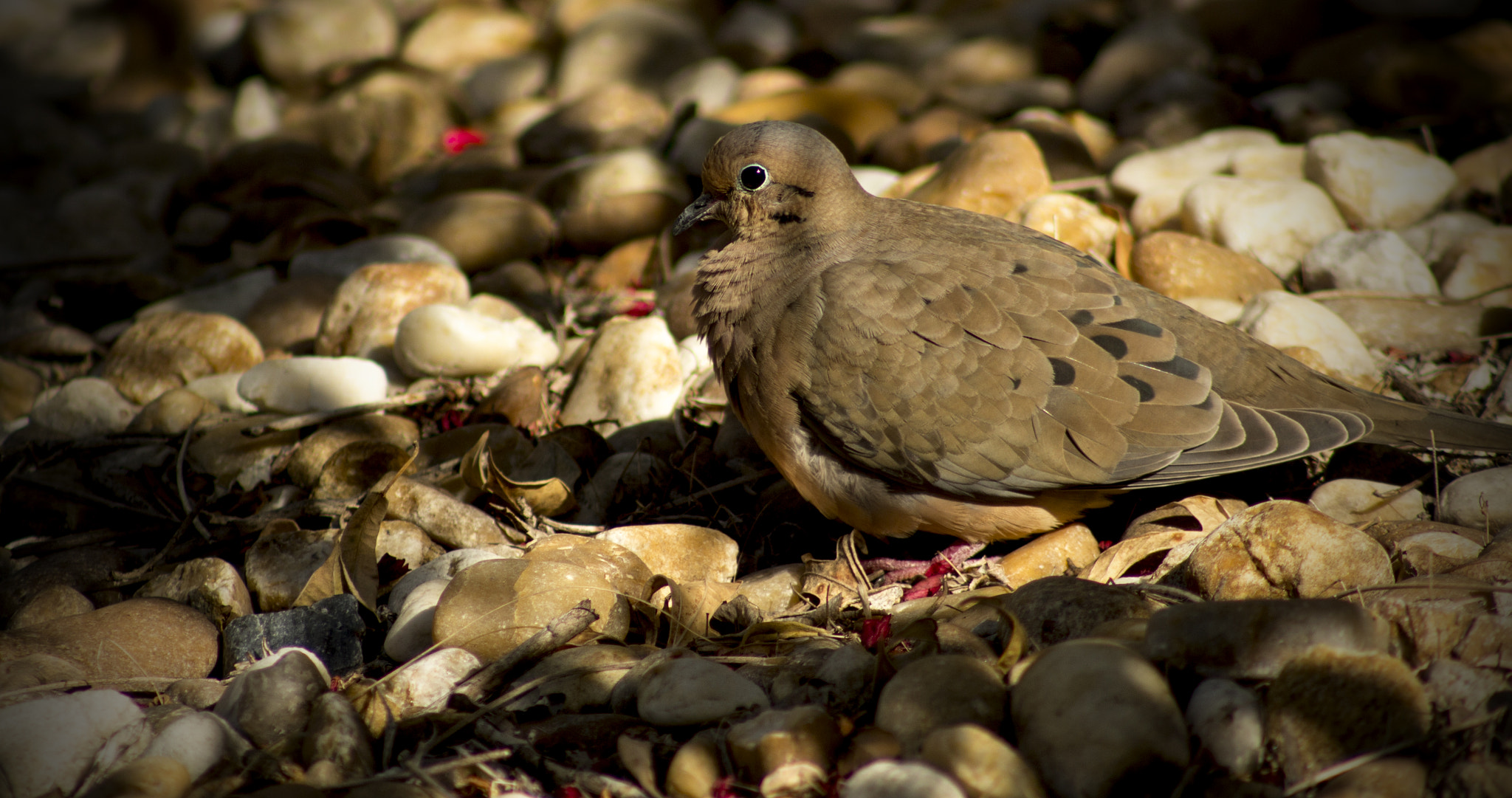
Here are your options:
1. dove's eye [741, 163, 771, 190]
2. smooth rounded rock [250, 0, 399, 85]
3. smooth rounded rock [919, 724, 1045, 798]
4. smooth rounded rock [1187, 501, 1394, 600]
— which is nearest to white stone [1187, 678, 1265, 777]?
smooth rounded rock [919, 724, 1045, 798]

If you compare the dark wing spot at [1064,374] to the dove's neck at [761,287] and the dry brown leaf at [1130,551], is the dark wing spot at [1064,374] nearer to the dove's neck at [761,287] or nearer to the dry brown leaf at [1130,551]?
the dry brown leaf at [1130,551]

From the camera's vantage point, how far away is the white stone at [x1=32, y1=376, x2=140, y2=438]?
3.82m

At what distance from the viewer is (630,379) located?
3748 millimetres

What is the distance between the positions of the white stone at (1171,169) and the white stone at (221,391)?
11.9 ft

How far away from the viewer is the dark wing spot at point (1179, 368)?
9.21 ft

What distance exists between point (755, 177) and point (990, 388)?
3.22 ft

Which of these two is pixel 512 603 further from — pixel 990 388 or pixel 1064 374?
pixel 1064 374

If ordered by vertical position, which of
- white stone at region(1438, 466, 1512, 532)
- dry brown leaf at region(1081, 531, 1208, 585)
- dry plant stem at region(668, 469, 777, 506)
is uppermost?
white stone at region(1438, 466, 1512, 532)

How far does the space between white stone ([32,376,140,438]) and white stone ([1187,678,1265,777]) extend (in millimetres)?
3673

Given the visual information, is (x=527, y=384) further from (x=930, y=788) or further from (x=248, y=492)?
(x=930, y=788)

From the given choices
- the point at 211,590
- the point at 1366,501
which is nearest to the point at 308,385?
the point at 211,590

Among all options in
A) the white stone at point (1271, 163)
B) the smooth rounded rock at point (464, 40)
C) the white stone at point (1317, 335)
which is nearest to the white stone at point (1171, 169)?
the white stone at point (1271, 163)

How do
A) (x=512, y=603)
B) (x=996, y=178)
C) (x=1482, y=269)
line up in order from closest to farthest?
Result: 1. (x=512, y=603)
2. (x=1482, y=269)
3. (x=996, y=178)

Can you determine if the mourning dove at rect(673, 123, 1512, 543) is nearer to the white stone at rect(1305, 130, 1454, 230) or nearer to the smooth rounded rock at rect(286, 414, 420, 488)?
the smooth rounded rock at rect(286, 414, 420, 488)
